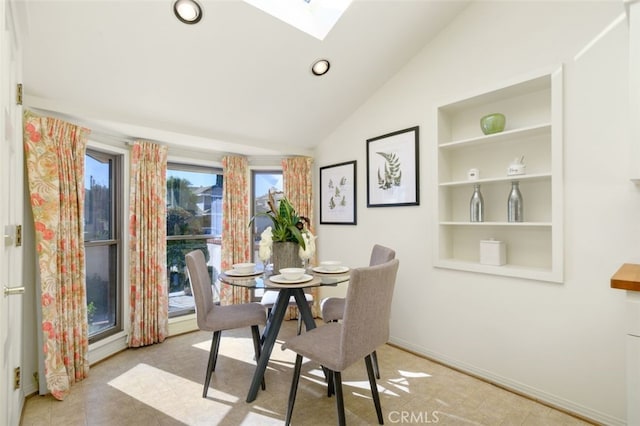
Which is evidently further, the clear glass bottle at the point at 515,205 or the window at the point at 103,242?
the window at the point at 103,242

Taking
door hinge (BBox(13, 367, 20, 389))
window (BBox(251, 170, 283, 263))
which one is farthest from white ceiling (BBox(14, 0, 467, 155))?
door hinge (BBox(13, 367, 20, 389))

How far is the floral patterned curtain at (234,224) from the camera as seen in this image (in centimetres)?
366

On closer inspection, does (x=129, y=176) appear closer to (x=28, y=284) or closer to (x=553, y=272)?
(x=28, y=284)

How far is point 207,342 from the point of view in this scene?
10.3 feet

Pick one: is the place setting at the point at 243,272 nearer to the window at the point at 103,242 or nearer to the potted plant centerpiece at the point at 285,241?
the potted plant centerpiece at the point at 285,241

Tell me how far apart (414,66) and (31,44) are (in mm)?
2844

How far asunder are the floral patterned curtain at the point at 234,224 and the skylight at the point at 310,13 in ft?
6.03

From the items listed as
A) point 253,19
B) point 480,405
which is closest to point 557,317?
point 480,405

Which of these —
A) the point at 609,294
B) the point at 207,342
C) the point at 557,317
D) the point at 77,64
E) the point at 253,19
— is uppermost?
the point at 253,19

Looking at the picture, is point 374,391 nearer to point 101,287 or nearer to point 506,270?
point 506,270

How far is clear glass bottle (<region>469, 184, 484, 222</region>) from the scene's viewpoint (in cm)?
246

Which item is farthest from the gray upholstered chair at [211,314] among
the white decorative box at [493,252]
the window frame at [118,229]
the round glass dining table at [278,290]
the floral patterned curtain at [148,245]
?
the white decorative box at [493,252]

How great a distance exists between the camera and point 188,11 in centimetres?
198

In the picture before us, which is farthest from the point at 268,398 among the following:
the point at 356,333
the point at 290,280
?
the point at 356,333
